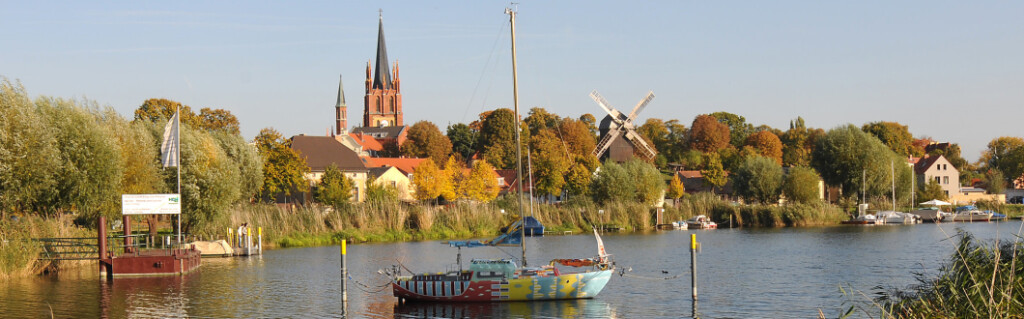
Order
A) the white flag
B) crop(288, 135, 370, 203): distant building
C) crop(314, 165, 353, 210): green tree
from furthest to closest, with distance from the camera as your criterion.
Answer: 1. crop(288, 135, 370, 203): distant building
2. crop(314, 165, 353, 210): green tree
3. the white flag

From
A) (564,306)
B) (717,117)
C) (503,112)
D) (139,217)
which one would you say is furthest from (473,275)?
(717,117)

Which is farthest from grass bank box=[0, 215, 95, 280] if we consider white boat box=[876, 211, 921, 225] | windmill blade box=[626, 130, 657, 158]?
windmill blade box=[626, 130, 657, 158]

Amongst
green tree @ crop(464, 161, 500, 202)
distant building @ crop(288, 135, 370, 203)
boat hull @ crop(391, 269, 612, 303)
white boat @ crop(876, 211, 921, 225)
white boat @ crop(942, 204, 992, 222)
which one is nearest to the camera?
boat hull @ crop(391, 269, 612, 303)

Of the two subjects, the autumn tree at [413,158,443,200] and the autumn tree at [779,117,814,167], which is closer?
the autumn tree at [413,158,443,200]

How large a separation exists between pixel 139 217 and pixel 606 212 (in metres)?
42.6

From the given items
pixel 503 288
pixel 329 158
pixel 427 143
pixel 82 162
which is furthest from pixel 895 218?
pixel 427 143

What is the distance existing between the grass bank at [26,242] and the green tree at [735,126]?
13768 centimetres

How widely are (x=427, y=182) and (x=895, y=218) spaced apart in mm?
45107

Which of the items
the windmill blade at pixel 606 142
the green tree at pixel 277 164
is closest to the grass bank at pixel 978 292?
the green tree at pixel 277 164

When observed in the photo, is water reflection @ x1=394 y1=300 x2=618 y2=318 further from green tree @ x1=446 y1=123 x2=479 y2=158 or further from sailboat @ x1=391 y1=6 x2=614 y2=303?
green tree @ x1=446 y1=123 x2=479 y2=158

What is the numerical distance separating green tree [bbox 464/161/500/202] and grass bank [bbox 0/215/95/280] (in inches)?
2210

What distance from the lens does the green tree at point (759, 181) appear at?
9981 centimetres

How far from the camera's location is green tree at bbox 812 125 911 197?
99438 mm

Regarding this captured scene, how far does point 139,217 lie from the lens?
50.9 metres
